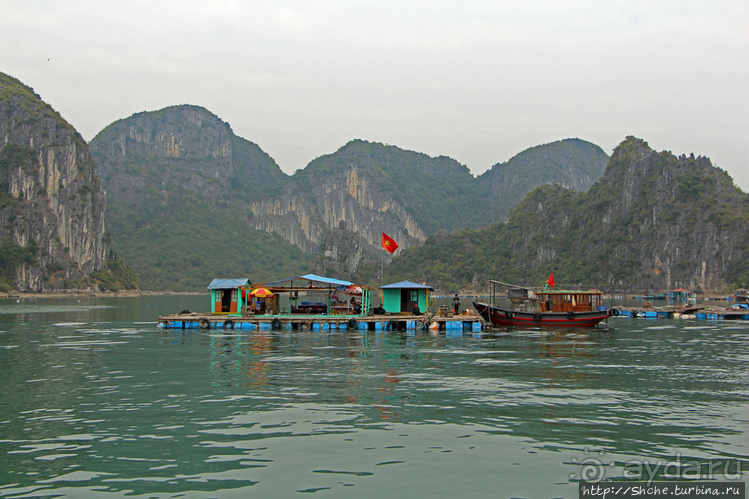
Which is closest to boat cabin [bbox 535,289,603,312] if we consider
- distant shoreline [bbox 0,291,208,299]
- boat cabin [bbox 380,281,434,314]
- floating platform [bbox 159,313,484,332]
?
floating platform [bbox 159,313,484,332]

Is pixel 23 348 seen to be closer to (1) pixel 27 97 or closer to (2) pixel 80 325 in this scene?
(2) pixel 80 325

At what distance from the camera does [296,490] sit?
34.4 feet

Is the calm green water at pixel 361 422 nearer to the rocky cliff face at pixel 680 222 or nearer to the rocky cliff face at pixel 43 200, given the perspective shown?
the rocky cliff face at pixel 680 222

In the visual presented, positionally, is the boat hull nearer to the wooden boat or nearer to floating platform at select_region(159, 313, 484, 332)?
the wooden boat

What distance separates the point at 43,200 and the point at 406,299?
554ft

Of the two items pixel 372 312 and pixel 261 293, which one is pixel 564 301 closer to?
pixel 372 312

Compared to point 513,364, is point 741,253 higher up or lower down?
higher up

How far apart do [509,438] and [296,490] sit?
5557 millimetres

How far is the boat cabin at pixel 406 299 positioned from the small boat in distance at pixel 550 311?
6.22m

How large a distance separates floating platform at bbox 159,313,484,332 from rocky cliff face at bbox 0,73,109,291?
5485 inches

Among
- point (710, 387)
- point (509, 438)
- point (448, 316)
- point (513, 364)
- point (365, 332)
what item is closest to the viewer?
point (509, 438)

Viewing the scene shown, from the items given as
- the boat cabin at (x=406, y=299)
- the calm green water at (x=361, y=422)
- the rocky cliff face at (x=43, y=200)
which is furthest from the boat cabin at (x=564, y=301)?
the rocky cliff face at (x=43, y=200)

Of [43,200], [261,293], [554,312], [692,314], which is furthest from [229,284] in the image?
[43,200]

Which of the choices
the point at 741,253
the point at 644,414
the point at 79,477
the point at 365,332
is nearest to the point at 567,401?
the point at 644,414
